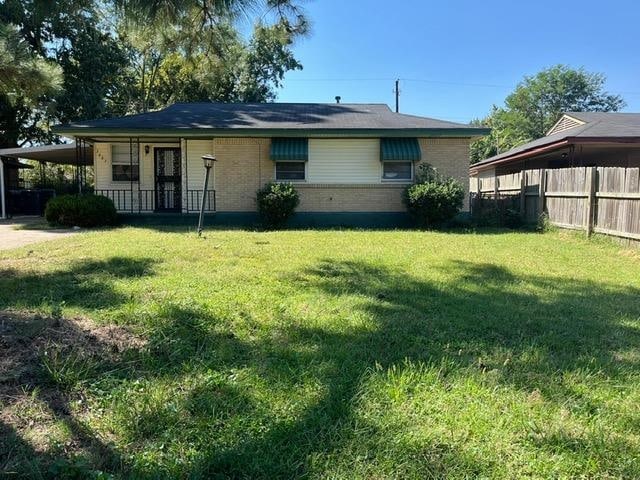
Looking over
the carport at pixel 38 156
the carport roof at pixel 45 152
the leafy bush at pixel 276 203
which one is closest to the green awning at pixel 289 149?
the leafy bush at pixel 276 203

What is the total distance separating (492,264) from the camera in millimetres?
7703

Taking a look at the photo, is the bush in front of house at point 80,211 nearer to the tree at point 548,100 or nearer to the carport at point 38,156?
the carport at point 38,156

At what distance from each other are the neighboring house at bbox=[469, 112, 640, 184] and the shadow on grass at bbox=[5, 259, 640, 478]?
12001 mm

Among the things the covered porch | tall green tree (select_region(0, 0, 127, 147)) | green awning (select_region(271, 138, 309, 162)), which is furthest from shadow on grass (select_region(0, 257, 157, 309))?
tall green tree (select_region(0, 0, 127, 147))

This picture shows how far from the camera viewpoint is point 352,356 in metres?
3.65

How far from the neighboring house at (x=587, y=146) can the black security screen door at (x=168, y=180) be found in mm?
12589

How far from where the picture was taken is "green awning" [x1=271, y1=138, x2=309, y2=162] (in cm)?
1388

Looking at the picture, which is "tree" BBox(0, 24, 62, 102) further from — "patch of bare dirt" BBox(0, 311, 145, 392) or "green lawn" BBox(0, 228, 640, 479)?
"patch of bare dirt" BBox(0, 311, 145, 392)

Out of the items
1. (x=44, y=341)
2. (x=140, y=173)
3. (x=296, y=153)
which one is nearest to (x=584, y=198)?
(x=296, y=153)

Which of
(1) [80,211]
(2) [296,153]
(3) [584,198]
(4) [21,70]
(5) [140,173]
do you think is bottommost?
(1) [80,211]

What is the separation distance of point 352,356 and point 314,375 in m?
0.44

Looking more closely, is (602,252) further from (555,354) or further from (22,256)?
(22,256)

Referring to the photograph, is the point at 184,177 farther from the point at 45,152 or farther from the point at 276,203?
the point at 45,152

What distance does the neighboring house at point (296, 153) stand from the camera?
13.7m
